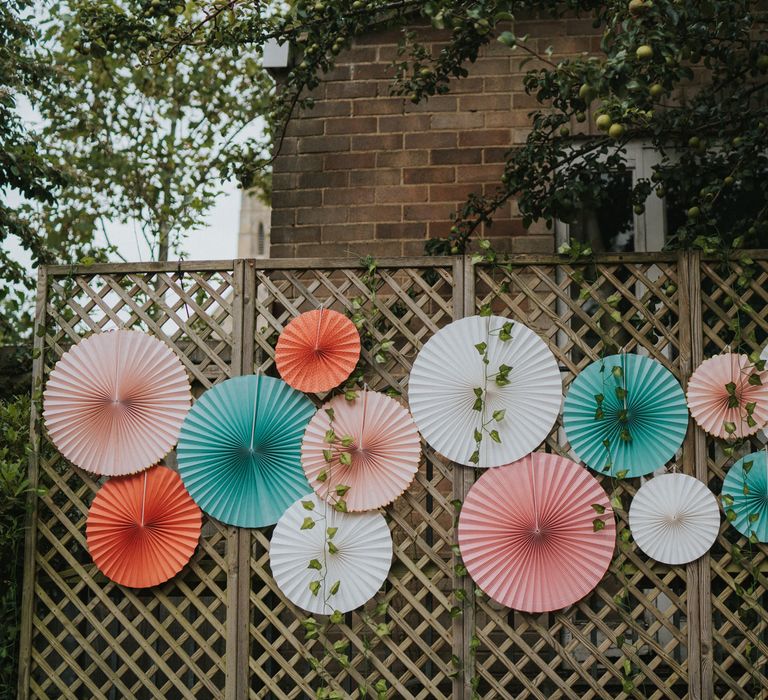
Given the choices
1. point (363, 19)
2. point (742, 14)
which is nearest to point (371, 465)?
point (363, 19)

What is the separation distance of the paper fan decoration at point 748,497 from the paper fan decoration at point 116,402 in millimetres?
2386

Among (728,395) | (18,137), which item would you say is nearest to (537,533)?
(728,395)

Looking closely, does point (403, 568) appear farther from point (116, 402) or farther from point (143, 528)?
point (116, 402)

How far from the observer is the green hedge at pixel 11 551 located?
3750mm

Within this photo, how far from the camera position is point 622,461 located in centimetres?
362

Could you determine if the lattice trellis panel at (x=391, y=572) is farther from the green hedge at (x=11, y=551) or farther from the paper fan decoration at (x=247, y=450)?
the green hedge at (x=11, y=551)

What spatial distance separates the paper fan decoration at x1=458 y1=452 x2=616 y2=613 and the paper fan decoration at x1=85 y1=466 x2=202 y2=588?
123cm

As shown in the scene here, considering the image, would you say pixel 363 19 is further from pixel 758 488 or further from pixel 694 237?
pixel 758 488

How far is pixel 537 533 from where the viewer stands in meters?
3.57

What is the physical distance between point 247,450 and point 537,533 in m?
1.30

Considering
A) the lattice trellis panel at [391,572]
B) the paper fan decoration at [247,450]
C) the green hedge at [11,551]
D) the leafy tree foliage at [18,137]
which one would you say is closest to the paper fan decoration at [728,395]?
the lattice trellis panel at [391,572]

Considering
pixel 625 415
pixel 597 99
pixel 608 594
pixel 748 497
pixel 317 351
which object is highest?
pixel 597 99

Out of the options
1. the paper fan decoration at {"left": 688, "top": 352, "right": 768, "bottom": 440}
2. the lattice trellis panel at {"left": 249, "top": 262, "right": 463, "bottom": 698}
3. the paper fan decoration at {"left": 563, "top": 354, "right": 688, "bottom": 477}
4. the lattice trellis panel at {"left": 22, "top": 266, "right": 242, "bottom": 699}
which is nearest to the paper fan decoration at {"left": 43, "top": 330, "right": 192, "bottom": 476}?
the lattice trellis panel at {"left": 22, "top": 266, "right": 242, "bottom": 699}

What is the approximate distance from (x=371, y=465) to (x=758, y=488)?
165 centimetres
